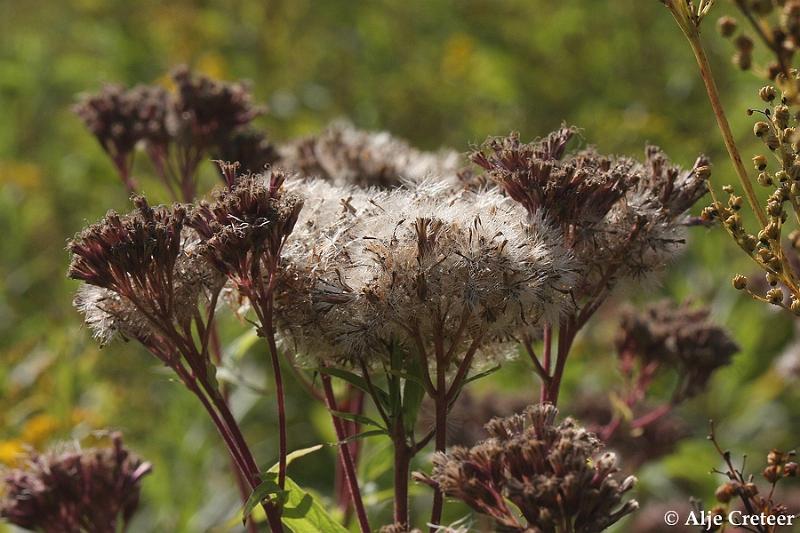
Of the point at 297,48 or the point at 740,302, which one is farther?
the point at 297,48

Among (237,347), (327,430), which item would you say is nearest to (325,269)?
(237,347)

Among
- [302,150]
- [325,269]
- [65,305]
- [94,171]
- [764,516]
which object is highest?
[94,171]

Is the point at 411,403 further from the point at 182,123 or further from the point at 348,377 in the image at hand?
the point at 182,123

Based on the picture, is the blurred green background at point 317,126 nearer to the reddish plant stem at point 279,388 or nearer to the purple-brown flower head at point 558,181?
the reddish plant stem at point 279,388

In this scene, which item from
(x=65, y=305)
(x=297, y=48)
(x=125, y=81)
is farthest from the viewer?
(x=297, y=48)

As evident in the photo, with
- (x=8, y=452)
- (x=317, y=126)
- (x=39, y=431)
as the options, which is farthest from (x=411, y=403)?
(x=317, y=126)

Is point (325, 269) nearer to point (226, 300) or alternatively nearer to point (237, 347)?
point (226, 300)

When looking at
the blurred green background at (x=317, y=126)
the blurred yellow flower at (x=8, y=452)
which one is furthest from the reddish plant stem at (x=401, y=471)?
the blurred green background at (x=317, y=126)
